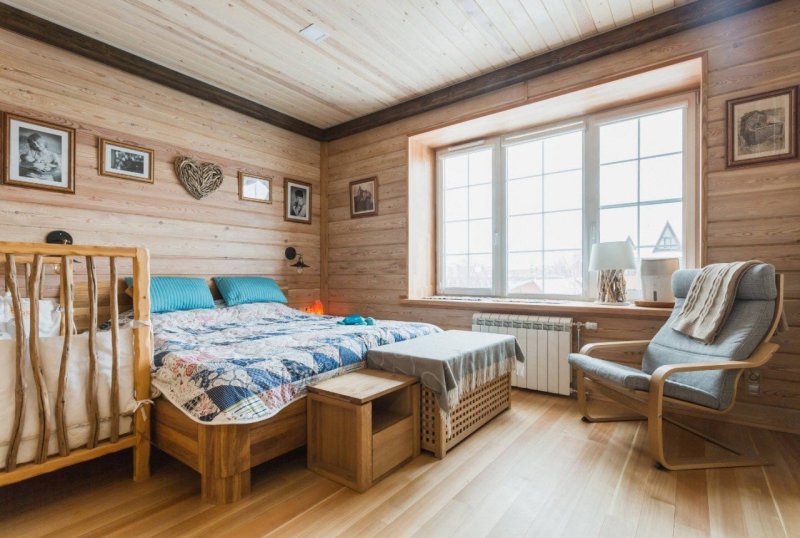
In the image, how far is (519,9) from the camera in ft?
8.65

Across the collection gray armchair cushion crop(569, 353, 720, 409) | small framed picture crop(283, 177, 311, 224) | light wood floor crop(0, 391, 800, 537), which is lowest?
light wood floor crop(0, 391, 800, 537)

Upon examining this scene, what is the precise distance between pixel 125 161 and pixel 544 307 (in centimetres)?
346

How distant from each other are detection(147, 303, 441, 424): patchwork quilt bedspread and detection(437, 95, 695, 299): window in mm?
1299

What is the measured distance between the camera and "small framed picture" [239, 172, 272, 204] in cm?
395

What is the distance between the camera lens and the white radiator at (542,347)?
10.2ft

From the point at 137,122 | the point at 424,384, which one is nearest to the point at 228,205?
the point at 137,122

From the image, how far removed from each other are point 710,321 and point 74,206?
4.16 metres

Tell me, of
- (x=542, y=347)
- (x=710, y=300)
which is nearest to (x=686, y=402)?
(x=710, y=300)

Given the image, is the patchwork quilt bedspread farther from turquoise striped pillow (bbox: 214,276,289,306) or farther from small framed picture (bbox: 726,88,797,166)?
small framed picture (bbox: 726,88,797,166)

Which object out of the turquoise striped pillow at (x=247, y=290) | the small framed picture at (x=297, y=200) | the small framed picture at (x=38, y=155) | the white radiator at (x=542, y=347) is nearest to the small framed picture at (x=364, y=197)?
the small framed picture at (x=297, y=200)

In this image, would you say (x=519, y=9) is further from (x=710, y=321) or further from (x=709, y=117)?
(x=710, y=321)

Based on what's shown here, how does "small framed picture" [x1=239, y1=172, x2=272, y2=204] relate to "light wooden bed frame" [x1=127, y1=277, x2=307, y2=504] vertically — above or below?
above

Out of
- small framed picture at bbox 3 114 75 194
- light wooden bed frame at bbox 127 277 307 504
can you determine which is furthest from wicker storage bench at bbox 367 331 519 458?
small framed picture at bbox 3 114 75 194

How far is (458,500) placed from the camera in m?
1.75
